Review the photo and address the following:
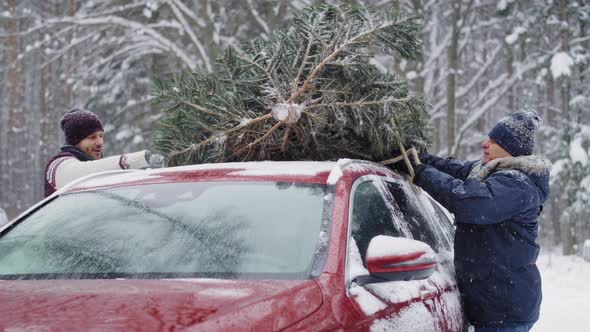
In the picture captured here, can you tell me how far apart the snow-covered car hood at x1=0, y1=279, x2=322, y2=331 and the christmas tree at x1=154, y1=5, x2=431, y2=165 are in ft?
5.94

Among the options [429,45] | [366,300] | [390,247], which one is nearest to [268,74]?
[390,247]

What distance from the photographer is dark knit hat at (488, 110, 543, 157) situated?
414 centimetres

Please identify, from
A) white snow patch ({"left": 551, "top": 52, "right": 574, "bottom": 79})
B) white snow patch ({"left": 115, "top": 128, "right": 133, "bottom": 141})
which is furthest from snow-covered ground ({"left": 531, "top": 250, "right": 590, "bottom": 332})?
white snow patch ({"left": 115, "top": 128, "right": 133, "bottom": 141})

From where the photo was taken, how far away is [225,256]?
8.52 feet

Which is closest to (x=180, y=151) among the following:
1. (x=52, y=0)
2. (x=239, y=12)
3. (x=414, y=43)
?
(x=414, y=43)

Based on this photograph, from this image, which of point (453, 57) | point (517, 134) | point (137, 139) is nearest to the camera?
point (517, 134)

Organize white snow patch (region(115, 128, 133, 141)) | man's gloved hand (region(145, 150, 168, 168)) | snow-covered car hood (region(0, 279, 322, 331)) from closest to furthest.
A: snow-covered car hood (region(0, 279, 322, 331))
man's gloved hand (region(145, 150, 168, 168))
white snow patch (region(115, 128, 133, 141))

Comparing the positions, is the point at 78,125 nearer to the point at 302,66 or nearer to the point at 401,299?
the point at 302,66

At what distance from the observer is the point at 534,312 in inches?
150

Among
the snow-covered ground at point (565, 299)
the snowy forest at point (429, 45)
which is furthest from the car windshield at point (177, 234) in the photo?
the snowy forest at point (429, 45)

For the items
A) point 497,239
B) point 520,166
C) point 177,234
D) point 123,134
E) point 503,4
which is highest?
point 503,4

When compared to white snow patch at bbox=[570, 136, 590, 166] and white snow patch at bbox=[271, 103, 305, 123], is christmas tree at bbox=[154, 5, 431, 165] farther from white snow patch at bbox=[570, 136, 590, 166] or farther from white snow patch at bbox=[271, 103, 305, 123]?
white snow patch at bbox=[570, 136, 590, 166]

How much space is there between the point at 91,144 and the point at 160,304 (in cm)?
325

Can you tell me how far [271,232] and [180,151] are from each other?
1.87 m
